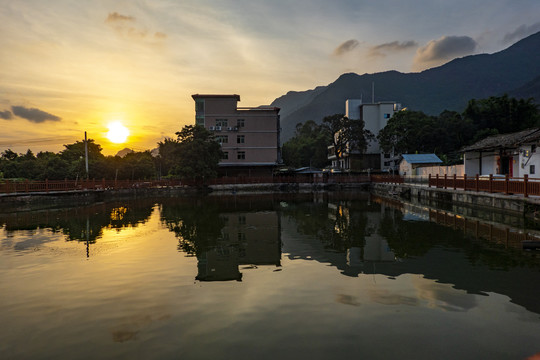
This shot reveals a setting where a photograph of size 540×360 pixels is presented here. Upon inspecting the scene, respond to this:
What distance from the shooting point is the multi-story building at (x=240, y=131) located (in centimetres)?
5622

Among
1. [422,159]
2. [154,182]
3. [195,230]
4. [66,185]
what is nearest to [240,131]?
[154,182]

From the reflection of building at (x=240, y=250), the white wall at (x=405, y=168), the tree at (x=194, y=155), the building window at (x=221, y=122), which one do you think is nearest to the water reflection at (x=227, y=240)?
the reflection of building at (x=240, y=250)

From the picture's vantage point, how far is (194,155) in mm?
46812

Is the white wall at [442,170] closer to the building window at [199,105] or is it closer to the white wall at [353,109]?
the building window at [199,105]

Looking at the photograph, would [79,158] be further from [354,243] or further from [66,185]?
[354,243]

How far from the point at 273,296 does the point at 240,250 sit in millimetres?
5019

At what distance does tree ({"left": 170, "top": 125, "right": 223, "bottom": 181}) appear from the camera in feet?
153

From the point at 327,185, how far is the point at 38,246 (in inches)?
1721

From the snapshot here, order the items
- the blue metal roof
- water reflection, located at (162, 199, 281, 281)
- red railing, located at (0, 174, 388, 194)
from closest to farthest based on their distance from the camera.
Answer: water reflection, located at (162, 199, 281, 281), red railing, located at (0, 174, 388, 194), the blue metal roof

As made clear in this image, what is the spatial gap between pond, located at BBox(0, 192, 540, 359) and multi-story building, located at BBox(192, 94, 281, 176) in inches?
1625

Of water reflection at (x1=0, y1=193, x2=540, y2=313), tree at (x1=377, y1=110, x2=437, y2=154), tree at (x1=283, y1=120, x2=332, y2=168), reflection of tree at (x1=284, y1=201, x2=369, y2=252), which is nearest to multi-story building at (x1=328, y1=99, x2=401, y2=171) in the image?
tree at (x1=377, y1=110, x2=437, y2=154)

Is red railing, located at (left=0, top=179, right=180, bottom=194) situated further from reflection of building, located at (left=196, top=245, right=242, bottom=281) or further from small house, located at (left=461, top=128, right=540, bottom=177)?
small house, located at (left=461, top=128, right=540, bottom=177)

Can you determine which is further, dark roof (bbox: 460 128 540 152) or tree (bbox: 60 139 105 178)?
tree (bbox: 60 139 105 178)

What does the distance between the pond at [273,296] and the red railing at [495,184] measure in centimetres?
449
